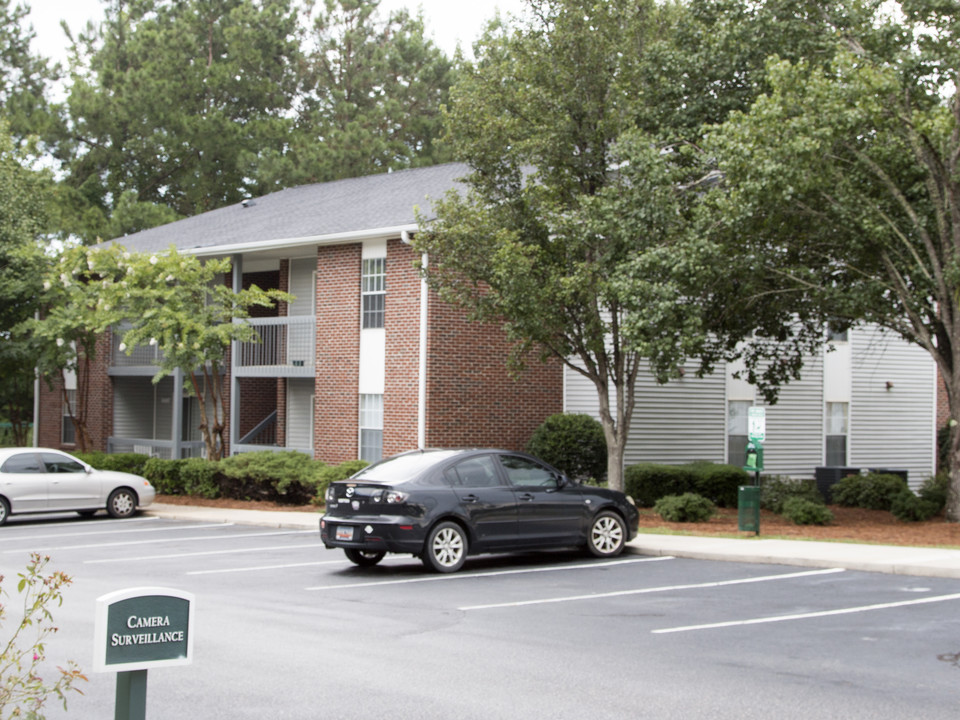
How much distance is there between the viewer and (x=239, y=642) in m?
9.23

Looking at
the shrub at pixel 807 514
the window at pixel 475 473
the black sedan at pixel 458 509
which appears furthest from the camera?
the shrub at pixel 807 514

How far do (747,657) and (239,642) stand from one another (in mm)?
4025

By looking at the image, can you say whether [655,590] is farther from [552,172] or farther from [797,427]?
[797,427]

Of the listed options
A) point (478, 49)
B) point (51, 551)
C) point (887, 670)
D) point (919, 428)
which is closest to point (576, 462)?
point (478, 49)

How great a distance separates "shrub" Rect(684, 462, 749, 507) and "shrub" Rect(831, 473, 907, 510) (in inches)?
89.1

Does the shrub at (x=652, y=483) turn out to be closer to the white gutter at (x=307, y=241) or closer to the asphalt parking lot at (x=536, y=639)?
the white gutter at (x=307, y=241)

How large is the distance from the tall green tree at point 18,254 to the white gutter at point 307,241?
164 inches

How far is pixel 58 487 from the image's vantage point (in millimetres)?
21422

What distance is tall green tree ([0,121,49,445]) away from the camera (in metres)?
28.7

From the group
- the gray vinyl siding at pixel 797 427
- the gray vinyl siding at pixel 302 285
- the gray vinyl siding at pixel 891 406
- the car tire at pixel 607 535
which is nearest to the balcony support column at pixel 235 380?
the gray vinyl siding at pixel 302 285

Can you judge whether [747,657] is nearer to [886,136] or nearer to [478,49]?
[886,136]

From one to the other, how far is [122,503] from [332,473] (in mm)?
4157

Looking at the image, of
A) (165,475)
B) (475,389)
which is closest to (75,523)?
(165,475)

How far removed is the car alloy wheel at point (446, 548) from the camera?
13445 mm
